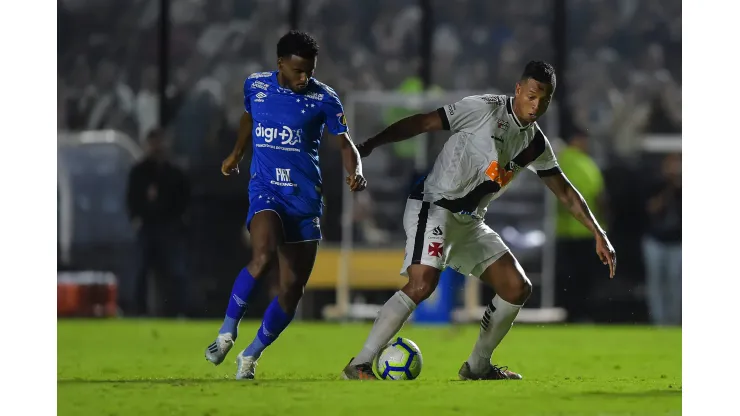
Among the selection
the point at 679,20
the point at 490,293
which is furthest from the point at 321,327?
the point at 679,20

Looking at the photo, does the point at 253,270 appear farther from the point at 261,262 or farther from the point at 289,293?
the point at 289,293

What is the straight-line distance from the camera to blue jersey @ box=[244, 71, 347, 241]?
8.24 meters

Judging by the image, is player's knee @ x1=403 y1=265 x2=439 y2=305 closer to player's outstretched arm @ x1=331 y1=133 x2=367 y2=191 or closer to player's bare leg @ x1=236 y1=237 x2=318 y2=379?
player's outstretched arm @ x1=331 y1=133 x2=367 y2=191

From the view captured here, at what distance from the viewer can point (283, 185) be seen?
827 centimetres

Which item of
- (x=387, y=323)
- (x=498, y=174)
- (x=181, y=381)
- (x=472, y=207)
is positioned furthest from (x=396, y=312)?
(x=181, y=381)

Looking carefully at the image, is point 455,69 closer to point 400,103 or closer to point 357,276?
point 400,103

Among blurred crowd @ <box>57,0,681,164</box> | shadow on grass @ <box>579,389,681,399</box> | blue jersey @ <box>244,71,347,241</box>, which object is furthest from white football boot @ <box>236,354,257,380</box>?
blurred crowd @ <box>57,0,681,164</box>

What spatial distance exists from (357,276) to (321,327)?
0.86m

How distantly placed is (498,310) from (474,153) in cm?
87

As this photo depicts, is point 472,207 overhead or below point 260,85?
below

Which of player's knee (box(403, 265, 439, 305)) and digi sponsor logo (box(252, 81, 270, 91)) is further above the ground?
digi sponsor logo (box(252, 81, 270, 91))

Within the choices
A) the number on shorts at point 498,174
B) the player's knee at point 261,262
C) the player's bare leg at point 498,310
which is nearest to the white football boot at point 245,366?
the player's knee at point 261,262

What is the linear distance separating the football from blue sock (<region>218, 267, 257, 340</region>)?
2.59ft

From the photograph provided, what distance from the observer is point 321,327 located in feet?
46.8
